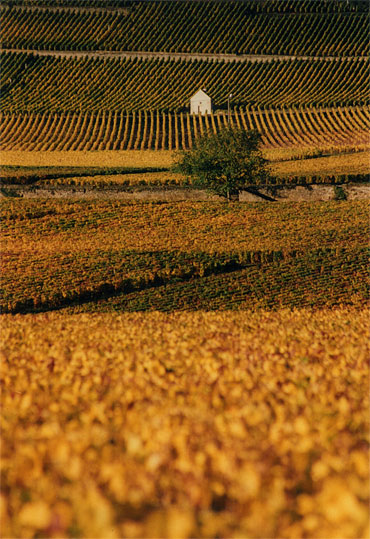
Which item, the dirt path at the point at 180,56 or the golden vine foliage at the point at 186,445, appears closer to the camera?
the golden vine foliage at the point at 186,445

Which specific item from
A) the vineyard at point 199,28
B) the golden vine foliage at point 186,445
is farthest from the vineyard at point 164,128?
the golden vine foliage at point 186,445

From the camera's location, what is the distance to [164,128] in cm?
9781

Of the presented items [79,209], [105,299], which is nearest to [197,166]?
[79,209]

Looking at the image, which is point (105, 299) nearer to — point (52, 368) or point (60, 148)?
point (52, 368)

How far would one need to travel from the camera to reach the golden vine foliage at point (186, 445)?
4.12 meters

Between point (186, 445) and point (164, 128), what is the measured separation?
3765 inches

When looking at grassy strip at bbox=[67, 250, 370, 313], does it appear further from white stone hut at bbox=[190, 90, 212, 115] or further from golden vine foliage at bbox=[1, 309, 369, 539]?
white stone hut at bbox=[190, 90, 212, 115]

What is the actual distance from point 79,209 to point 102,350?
43005 mm

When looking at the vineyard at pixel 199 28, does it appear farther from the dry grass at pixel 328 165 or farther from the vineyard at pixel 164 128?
the dry grass at pixel 328 165

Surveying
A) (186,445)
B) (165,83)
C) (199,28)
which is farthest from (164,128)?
(186,445)

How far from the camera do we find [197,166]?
5700cm

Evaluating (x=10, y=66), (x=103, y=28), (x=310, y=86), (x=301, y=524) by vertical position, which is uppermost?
(x=103, y=28)

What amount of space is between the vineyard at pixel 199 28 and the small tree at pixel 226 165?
281ft

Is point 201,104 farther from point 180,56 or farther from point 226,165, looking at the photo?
point 226,165
